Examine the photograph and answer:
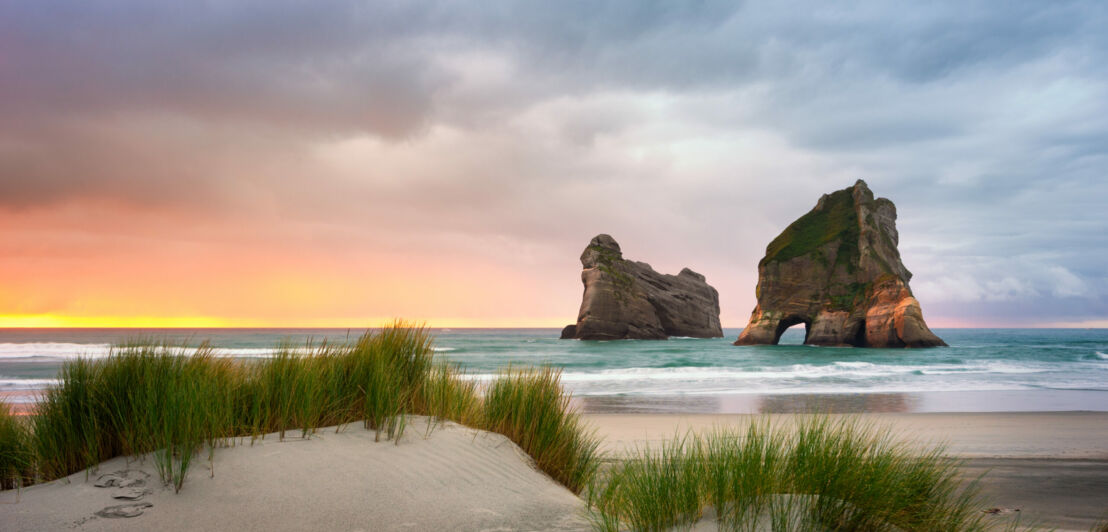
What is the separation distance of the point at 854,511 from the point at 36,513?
461cm

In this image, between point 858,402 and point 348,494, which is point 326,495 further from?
point 858,402

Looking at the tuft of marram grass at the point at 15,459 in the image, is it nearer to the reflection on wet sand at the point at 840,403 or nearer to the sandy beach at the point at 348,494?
the sandy beach at the point at 348,494

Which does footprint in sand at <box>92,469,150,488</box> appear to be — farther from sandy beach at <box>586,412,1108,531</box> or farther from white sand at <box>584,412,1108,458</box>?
white sand at <box>584,412,1108,458</box>

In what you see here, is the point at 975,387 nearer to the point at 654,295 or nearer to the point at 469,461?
the point at 469,461

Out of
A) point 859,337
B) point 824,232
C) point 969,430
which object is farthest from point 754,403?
point 824,232

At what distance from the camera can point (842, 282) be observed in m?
55.1

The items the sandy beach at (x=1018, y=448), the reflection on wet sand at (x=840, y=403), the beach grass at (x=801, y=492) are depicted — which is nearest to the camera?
the beach grass at (x=801, y=492)

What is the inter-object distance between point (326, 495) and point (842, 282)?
59.0 m

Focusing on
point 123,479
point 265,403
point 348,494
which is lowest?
point 348,494

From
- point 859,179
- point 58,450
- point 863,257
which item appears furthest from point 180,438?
point 859,179

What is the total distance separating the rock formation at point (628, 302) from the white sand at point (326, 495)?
208ft

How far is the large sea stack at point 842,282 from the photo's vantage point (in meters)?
49.8

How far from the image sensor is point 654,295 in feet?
253

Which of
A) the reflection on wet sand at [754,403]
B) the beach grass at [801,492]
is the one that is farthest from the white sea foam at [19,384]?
the beach grass at [801,492]
